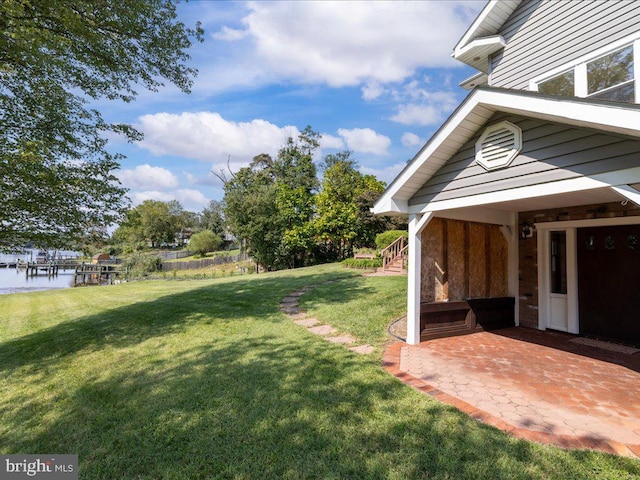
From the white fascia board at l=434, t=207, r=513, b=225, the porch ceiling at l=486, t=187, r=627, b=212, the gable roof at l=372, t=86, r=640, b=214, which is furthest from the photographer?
the white fascia board at l=434, t=207, r=513, b=225

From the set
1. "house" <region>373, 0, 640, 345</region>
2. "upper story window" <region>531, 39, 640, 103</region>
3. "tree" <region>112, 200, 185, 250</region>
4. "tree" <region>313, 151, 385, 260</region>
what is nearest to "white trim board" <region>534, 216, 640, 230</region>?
"house" <region>373, 0, 640, 345</region>

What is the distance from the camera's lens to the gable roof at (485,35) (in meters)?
7.39

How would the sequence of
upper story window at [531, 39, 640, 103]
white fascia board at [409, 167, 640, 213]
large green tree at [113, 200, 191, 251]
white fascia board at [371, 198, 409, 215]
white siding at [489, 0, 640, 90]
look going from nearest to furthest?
white fascia board at [409, 167, 640, 213]
upper story window at [531, 39, 640, 103]
white siding at [489, 0, 640, 90]
white fascia board at [371, 198, 409, 215]
large green tree at [113, 200, 191, 251]

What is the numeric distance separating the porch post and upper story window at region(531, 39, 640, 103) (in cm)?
386

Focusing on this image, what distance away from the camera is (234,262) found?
36.2 metres

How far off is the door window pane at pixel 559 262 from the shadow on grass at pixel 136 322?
22.5 ft

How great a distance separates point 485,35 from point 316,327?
27.7 feet

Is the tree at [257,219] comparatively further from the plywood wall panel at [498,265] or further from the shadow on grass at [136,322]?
the plywood wall panel at [498,265]

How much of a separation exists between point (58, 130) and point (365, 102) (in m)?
14.0

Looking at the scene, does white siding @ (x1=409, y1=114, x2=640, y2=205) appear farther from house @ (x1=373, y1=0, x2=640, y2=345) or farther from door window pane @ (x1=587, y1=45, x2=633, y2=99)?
door window pane @ (x1=587, y1=45, x2=633, y2=99)

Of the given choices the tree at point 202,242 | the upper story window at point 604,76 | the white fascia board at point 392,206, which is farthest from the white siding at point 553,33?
the tree at point 202,242

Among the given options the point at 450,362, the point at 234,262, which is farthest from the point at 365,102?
the point at 234,262

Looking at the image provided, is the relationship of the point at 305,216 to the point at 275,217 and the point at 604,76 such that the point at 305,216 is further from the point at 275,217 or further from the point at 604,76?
the point at 604,76

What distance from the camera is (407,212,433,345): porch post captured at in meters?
6.18
